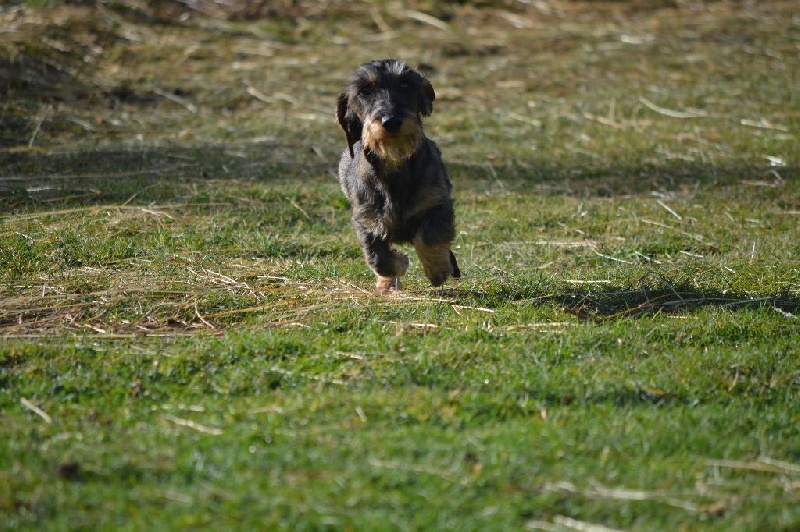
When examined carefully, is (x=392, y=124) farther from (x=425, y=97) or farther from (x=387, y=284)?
(x=387, y=284)

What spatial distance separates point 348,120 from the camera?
25.8ft

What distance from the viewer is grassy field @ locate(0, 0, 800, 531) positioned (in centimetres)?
424

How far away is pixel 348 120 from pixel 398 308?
1.86 metres

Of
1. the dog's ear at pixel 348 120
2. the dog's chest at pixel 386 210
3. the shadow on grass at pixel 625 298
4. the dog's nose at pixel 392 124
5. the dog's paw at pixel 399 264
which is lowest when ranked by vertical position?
the dog's paw at pixel 399 264

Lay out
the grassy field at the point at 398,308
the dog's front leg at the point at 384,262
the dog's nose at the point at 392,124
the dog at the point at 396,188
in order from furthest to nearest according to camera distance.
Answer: the dog's front leg at the point at 384,262 → the dog at the point at 396,188 → the dog's nose at the point at 392,124 → the grassy field at the point at 398,308

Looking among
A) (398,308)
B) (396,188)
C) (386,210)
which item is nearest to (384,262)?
(386,210)

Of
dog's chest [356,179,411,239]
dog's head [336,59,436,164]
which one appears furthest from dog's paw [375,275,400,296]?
dog's head [336,59,436,164]

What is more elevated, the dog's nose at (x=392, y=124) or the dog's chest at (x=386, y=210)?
the dog's nose at (x=392, y=124)

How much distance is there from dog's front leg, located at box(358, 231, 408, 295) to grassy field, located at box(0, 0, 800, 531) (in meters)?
0.21

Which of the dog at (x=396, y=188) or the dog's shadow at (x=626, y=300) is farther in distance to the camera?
the dog at (x=396, y=188)

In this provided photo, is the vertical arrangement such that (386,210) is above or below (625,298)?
above

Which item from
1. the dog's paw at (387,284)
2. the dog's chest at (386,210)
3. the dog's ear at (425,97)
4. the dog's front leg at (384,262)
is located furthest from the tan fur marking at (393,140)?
the dog's paw at (387,284)

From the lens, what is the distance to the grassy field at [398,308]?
424 centimetres

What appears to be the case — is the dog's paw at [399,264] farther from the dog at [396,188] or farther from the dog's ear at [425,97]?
the dog's ear at [425,97]
